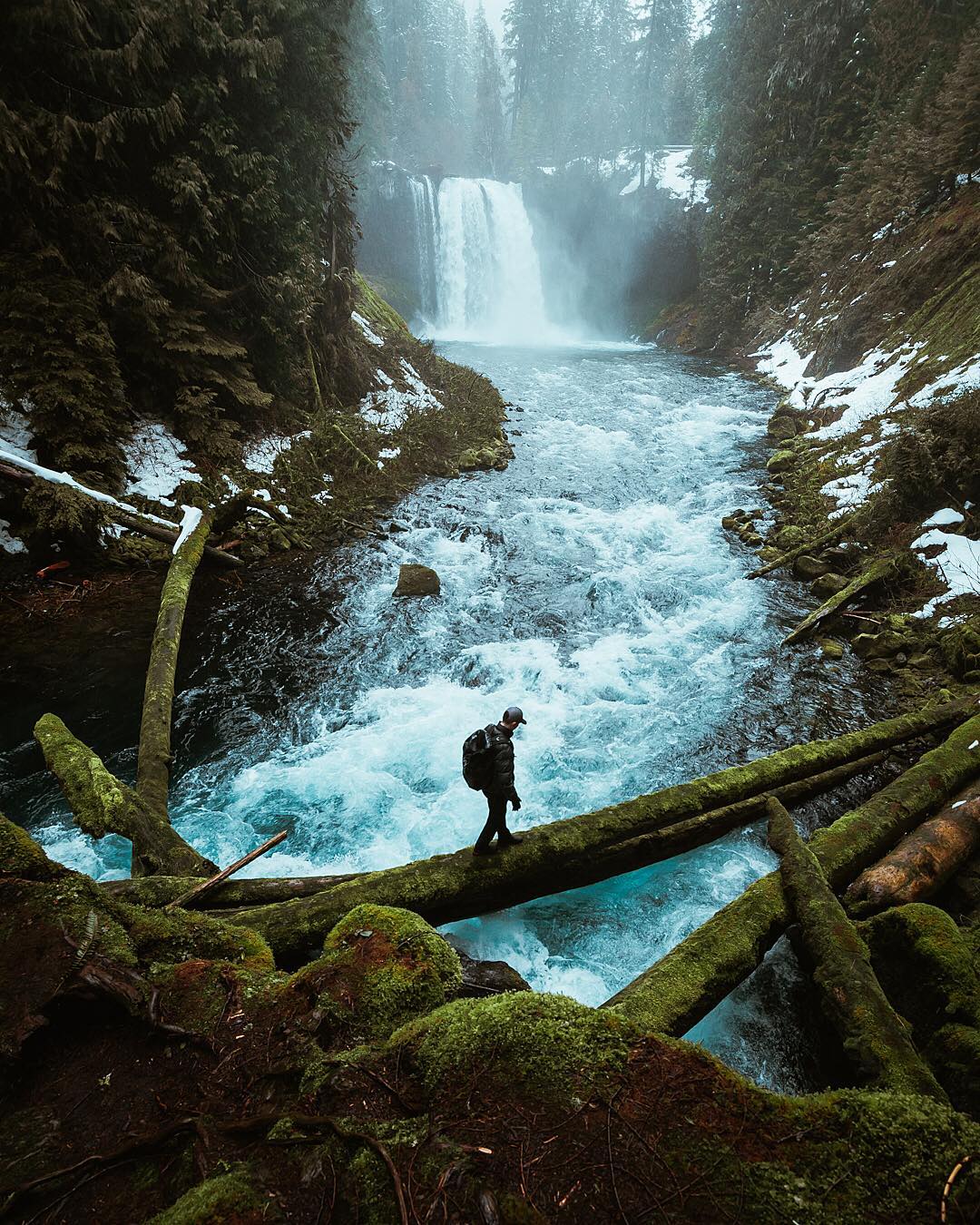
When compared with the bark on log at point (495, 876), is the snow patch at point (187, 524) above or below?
above

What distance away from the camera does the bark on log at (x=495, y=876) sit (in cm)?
414

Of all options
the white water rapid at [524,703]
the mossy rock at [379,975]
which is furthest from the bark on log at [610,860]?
the mossy rock at [379,975]

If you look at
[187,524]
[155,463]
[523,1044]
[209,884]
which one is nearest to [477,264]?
[155,463]

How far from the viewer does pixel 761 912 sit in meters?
4.21

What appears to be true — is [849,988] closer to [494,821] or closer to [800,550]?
[494,821]

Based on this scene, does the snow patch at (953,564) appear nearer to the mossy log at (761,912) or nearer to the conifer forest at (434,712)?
the conifer forest at (434,712)

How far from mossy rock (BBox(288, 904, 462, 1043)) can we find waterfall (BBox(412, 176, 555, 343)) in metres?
47.8

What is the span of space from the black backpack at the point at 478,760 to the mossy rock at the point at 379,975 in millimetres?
1249

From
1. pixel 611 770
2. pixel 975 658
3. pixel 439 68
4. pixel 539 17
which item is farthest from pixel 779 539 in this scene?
pixel 439 68

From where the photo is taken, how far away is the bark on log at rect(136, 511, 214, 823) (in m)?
5.59

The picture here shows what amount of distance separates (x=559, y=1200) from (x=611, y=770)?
17.5 feet

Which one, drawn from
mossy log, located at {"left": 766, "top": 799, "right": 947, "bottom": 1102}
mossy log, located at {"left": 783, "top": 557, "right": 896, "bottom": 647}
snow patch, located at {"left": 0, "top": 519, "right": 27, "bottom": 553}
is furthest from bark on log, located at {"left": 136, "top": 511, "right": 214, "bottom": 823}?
mossy log, located at {"left": 783, "top": 557, "right": 896, "bottom": 647}

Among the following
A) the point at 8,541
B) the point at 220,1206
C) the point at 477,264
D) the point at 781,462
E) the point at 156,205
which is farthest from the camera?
the point at 477,264

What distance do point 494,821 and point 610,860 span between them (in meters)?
1.27
